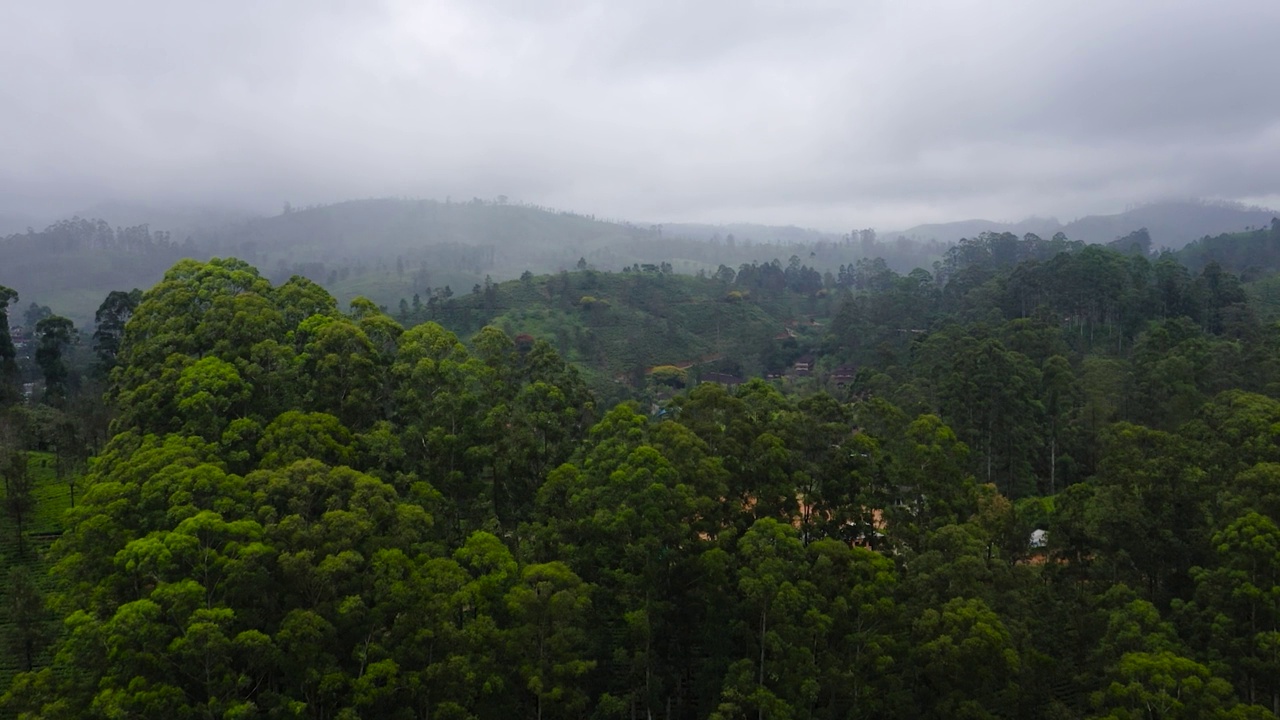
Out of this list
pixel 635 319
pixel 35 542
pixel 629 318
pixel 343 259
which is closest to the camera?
pixel 35 542

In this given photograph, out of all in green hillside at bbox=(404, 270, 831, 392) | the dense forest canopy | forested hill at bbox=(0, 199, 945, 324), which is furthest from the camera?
forested hill at bbox=(0, 199, 945, 324)

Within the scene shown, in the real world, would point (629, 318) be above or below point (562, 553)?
above

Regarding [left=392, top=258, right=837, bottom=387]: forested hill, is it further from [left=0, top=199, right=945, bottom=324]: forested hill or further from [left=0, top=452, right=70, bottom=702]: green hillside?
[left=0, top=452, right=70, bottom=702]: green hillside

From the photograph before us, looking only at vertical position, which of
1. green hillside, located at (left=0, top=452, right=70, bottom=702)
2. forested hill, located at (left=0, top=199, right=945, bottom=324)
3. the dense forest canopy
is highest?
forested hill, located at (left=0, top=199, right=945, bottom=324)

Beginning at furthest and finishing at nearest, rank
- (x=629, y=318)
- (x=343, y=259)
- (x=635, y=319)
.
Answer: (x=343, y=259)
(x=635, y=319)
(x=629, y=318)

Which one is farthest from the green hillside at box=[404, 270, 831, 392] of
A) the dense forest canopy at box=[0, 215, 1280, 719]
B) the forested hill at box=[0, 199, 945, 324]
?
the dense forest canopy at box=[0, 215, 1280, 719]

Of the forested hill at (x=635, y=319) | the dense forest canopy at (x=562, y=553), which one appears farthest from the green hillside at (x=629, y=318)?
the dense forest canopy at (x=562, y=553)

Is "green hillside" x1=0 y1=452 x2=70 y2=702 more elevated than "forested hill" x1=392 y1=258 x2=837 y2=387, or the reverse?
"forested hill" x1=392 y1=258 x2=837 y2=387

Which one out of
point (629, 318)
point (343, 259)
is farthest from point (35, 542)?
point (343, 259)

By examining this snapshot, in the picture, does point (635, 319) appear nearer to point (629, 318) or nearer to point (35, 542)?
point (629, 318)
